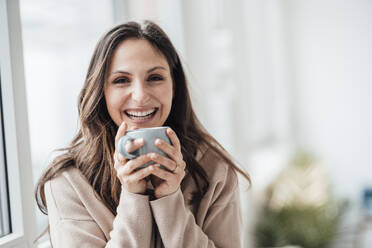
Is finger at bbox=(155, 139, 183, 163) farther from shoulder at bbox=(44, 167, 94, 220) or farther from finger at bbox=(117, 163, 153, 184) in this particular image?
shoulder at bbox=(44, 167, 94, 220)

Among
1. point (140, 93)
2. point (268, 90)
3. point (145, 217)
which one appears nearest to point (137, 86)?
point (140, 93)

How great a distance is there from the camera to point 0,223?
1060mm

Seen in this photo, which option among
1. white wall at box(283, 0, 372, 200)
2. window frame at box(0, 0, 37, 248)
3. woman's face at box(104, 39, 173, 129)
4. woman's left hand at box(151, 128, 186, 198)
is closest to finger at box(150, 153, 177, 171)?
woman's left hand at box(151, 128, 186, 198)

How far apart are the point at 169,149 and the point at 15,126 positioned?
1.56ft

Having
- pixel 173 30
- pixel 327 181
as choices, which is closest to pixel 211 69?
pixel 173 30

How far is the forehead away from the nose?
0.14 ft

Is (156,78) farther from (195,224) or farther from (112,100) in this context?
(195,224)

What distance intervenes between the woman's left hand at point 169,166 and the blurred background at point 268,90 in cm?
57

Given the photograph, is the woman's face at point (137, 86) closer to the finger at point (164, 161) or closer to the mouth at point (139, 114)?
the mouth at point (139, 114)

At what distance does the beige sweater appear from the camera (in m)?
0.85

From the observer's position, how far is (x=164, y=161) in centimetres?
81

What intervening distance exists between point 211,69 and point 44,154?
91cm

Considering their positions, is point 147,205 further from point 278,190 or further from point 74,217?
point 278,190

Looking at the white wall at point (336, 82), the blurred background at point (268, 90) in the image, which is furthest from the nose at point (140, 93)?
the white wall at point (336, 82)
